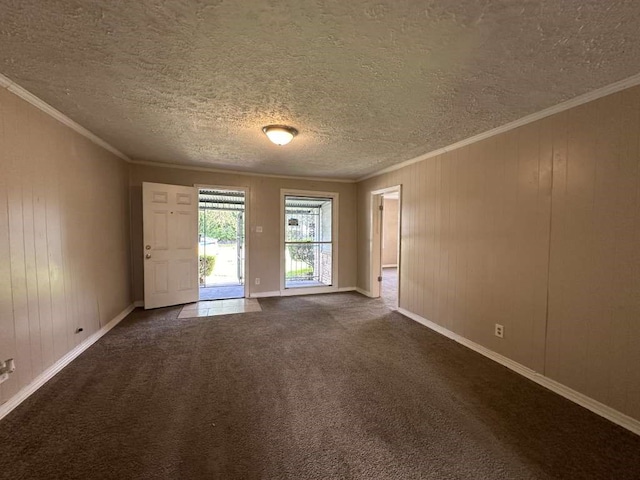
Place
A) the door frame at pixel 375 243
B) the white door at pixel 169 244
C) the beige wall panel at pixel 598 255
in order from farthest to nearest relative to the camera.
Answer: the door frame at pixel 375 243 → the white door at pixel 169 244 → the beige wall panel at pixel 598 255

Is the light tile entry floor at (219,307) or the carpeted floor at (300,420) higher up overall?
the light tile entry floor at (219,307)

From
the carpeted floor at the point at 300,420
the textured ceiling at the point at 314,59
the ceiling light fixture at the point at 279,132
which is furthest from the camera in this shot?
the ceiling light fixture at the point at 279,132

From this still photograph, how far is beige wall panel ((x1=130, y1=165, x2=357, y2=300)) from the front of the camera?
419cm

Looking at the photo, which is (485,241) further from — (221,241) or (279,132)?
(221,241)

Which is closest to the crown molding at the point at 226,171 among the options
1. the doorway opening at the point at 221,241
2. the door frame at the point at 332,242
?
the door frame at the point at 332,242

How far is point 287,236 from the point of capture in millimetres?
5453

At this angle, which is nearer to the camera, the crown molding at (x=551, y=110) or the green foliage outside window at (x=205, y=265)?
the crown molding at (x=551, y=110)

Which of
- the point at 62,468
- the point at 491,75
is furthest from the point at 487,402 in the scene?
the point at 62,468

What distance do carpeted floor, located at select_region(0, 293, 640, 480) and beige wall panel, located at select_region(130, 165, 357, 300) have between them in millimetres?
2013

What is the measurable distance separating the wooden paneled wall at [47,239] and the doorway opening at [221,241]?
282cm

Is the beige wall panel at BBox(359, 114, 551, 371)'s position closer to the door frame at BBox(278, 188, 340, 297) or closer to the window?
the door frame at BBox(278, 188, 340, 297)

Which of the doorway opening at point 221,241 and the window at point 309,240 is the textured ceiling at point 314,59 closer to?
the window at point 309,240

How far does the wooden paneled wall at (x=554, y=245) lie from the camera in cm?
177

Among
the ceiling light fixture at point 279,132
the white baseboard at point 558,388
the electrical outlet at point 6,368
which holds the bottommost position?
the white baseboard at point 558,388
